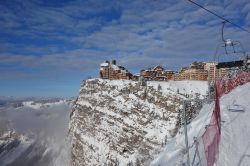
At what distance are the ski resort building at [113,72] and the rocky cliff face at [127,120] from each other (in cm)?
862

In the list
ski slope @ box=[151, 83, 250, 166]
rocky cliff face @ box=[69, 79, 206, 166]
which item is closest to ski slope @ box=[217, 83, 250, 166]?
ski slope @ box=[151, 83, 250, 166]

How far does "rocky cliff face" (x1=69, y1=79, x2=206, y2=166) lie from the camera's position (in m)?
33.4

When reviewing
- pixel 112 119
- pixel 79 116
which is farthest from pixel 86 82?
pixel 112 119

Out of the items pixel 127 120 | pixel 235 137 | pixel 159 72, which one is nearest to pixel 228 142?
pixel 235 137

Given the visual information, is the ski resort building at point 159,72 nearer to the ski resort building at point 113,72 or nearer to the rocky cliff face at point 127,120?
the ski resort building at point 113,72

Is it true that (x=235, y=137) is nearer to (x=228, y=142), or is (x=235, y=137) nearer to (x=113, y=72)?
(x=228, y=142)

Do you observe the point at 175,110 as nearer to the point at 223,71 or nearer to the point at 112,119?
the point at 112,119

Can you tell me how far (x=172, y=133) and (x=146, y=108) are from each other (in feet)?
20.7

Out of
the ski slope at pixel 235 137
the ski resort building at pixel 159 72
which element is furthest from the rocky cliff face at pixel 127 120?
the ski resort building at pixel 159 72

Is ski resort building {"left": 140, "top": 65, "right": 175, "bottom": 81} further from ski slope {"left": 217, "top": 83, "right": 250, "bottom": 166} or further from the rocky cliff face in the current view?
ski slope {"left": 217, "top": 83, "right": 250, "bottom": 166}

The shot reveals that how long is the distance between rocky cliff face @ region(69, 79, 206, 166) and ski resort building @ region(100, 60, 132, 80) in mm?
8616

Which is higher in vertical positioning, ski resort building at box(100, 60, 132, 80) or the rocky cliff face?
ski resort building at box(100, 60, 132, 80)

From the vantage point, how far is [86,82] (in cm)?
5350

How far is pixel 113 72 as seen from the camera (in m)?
58.9
